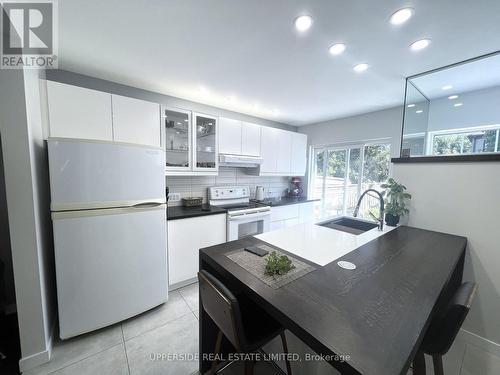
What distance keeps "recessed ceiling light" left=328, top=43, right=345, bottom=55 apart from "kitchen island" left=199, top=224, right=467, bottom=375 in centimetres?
152

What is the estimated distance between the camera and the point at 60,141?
4.66 ft

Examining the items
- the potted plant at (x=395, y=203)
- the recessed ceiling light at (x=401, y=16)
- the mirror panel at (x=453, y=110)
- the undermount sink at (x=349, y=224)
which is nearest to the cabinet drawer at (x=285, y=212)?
the undermount sink at (x=349, y=224)

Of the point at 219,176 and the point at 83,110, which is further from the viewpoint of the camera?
the point at 219,176

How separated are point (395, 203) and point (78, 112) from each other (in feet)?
10.3

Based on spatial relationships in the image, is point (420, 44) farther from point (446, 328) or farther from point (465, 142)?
point (446, 328)

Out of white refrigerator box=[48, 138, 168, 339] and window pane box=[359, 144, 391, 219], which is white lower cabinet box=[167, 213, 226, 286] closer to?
white refrigerator box=[48, 138, 168, 339]

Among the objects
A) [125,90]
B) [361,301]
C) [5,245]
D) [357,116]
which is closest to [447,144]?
[357,116]

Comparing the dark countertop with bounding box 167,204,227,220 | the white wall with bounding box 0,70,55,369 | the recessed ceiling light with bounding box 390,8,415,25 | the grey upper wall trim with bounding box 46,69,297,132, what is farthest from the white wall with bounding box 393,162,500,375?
the white wall with bounding box 0,70,55,369

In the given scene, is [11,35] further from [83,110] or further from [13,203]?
[13,203]

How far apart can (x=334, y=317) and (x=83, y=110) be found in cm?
248

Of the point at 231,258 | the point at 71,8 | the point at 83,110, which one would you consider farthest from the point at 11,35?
the point at 231,258

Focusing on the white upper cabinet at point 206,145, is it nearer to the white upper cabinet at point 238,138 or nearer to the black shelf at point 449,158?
the white upper cabinet at point 238,138

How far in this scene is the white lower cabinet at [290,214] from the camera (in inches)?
130

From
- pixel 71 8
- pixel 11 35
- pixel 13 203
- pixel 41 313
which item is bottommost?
pixel 41 313
